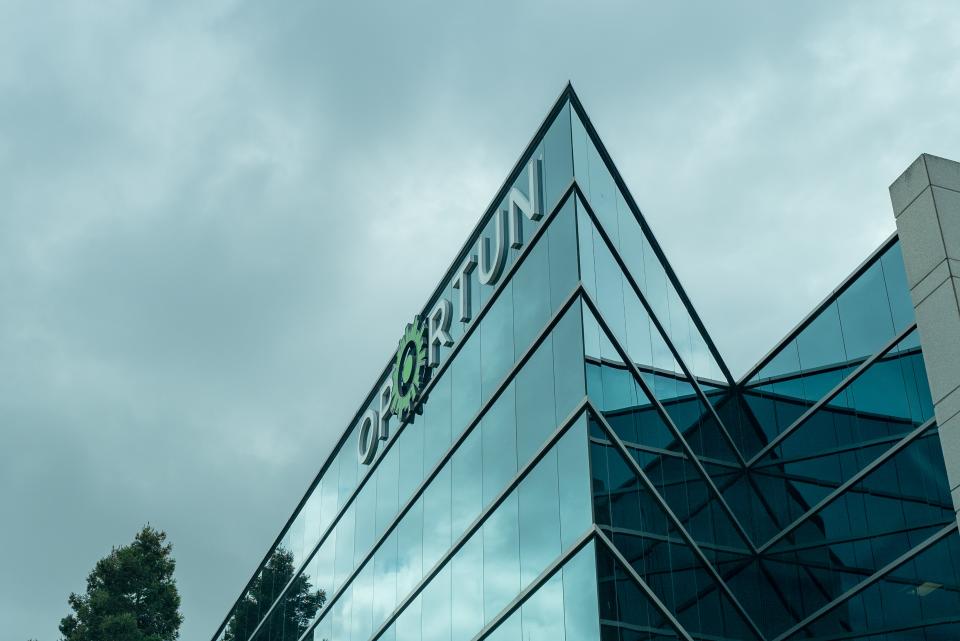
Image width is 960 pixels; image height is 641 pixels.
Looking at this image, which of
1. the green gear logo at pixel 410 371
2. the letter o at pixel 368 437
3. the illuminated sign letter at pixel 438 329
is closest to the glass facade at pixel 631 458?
the illuminated sign letter at pixel 438 329

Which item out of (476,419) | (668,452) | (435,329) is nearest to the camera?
(668,452)

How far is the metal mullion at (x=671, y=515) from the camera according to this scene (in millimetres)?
27922

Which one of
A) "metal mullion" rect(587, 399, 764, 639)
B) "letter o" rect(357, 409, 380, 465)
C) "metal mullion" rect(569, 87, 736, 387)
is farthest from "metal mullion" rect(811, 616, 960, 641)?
"letter o" rect(357, 409, 380, 465)

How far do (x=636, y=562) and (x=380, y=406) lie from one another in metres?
18.4

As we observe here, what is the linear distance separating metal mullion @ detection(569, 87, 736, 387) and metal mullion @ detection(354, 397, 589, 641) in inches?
334

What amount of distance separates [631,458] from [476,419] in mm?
6699

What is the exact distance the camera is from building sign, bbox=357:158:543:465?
33469mm

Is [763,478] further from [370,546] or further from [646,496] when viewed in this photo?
[370,546]

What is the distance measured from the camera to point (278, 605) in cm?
5281

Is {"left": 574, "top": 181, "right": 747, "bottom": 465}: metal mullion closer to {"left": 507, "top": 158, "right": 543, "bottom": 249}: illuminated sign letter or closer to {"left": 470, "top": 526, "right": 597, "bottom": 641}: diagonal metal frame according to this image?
{"left": 507, "top": 158, "right": 543, "bottom": 249}: illuminated sign letter

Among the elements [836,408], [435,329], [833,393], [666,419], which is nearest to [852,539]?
[836,408]

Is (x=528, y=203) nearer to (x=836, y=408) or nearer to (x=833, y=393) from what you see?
(x=833, y=393)

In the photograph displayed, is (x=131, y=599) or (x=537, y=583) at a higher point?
(x=131, y=599)

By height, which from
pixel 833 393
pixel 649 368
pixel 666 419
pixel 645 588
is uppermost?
pixel 833 393
